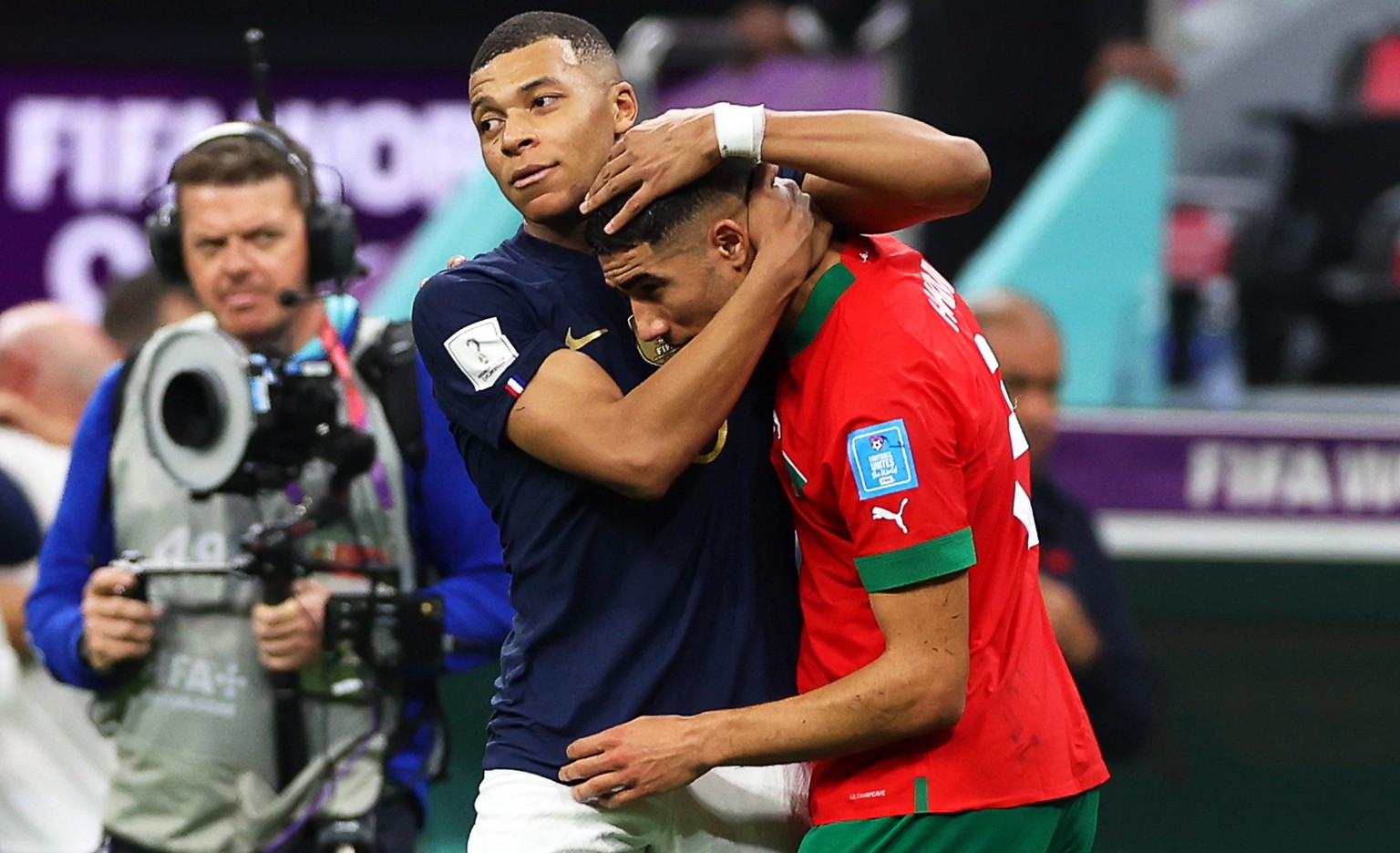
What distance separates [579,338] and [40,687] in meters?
2.32

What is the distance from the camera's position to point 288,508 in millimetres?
3463

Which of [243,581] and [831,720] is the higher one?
[243,581]

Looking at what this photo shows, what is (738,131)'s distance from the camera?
245 centimetres

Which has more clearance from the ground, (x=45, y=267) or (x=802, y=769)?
(x=45, y=267)

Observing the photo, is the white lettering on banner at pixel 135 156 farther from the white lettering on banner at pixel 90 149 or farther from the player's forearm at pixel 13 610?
the player's forearm at pixel 13 610

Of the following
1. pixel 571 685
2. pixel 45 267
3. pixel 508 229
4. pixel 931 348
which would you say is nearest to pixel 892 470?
pixel 931 348

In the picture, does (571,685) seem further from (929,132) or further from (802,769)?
(929,132)

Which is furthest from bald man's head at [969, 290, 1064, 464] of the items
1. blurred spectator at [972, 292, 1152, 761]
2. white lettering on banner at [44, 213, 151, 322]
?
white lettering on banner at [44, 213, 151, 322]

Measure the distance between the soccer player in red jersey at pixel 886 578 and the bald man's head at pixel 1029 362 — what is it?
7.23 ft

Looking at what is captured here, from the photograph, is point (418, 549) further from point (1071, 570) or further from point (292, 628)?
point (1071, 570)

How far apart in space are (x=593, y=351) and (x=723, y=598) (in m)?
0.36

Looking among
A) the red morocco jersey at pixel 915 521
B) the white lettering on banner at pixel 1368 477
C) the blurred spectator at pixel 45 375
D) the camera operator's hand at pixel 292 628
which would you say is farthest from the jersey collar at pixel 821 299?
the white lettering on banner at pixel 1368 477

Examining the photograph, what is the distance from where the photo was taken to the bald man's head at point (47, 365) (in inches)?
181

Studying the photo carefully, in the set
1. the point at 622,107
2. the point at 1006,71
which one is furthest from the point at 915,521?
the point at 1006,71
